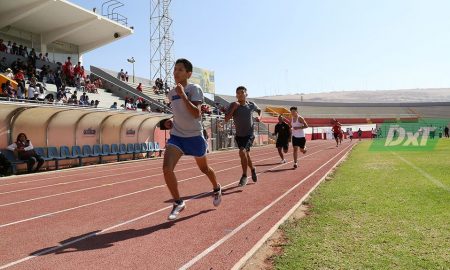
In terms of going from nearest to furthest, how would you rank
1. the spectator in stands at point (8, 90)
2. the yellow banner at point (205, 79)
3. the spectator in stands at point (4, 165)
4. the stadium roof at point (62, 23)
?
the spectator in stands at point (4, 165) < the spectator in stands at point (8, 90) < the stadium roof at point (62, 23) < the yellow banner at point (205, 79)

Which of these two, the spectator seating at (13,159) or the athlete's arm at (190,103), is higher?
the athlete's arm at (190,103)

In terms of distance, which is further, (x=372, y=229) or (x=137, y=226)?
(x=137, y=226)

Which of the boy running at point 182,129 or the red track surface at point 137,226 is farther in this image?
the boy running at point 182,129

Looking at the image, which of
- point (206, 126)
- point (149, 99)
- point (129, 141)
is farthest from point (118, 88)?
point (129, 141)

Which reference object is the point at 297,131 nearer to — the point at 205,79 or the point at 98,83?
the point at 98,83

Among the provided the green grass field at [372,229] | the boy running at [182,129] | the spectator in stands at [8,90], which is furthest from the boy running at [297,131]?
the spectator in stands at [8,90]

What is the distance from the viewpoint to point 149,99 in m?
32.5

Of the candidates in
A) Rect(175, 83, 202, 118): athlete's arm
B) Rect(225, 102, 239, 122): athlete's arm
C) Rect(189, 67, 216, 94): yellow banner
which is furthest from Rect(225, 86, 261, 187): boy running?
Rect(189, 67, 216, 94): yellow banner

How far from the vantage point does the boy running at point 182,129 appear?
5.54 meters

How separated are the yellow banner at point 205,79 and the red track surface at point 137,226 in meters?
51.3

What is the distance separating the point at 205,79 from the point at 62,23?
1305 inches

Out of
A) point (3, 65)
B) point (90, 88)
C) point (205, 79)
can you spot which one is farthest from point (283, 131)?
point (205, 79)

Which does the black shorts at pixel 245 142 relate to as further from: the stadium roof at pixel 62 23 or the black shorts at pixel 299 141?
the stadium roof at pixel 62 23

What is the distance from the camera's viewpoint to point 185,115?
5.68m
